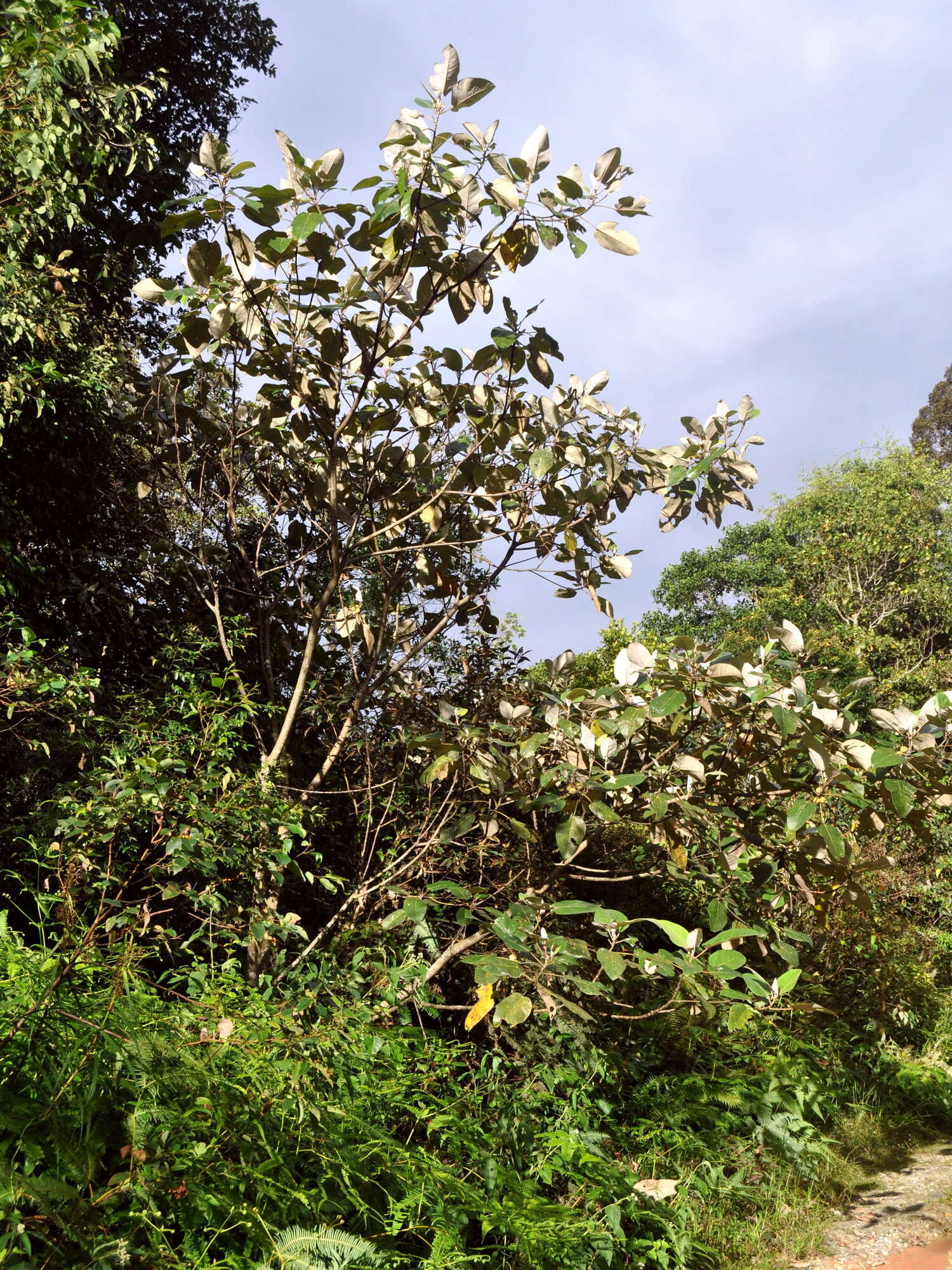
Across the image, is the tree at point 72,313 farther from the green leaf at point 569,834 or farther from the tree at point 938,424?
the tree at point 938,424

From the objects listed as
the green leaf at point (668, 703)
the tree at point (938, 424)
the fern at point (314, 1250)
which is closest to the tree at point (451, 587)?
the green leaf at point (668, 703)

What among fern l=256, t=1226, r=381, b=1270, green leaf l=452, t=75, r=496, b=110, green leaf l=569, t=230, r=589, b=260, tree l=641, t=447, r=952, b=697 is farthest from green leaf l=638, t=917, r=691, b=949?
tree l=641, t=447, r=952, b=697

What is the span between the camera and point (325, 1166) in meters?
1.84

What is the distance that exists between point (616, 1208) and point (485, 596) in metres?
2.27

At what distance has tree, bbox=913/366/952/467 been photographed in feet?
84.5

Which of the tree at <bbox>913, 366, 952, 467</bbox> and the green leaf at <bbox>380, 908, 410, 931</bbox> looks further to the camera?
the tree at <bbox>913, 366, 952, 467</bbox>

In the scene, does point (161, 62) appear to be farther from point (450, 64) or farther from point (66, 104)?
point (450, 64)

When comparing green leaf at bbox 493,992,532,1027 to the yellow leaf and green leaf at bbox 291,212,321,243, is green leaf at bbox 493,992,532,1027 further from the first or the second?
green leaf at bbox 291,212,321,243

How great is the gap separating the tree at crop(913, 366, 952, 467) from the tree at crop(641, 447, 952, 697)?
7.78 metres

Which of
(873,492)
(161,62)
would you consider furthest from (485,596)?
(873,492)

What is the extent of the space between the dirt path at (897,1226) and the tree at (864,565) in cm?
1114

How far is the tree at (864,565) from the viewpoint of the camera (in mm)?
16141

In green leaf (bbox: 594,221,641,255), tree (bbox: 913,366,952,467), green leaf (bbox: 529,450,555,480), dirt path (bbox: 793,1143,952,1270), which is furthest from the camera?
tree (bbox: 913,366,952,467)

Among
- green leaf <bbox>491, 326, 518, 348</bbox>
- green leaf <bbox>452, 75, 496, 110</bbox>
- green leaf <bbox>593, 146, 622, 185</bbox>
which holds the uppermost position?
green leaf <bbox>452, 75, 496, 110</bbox>
